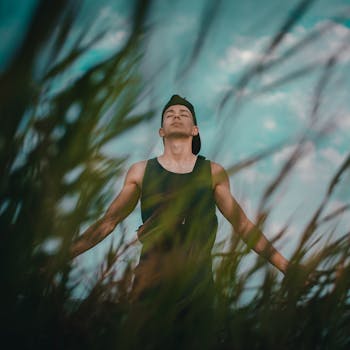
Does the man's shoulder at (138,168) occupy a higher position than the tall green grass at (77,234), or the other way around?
the man's shoulder at (138,168)

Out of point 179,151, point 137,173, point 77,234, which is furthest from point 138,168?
point 77,234

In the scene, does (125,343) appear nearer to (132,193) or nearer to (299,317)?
(299,317)

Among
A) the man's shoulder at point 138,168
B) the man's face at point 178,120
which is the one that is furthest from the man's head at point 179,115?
the man's shoulder at point 138,168

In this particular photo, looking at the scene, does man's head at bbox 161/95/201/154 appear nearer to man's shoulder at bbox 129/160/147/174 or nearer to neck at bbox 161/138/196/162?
neck at bbox 161/138/196/162

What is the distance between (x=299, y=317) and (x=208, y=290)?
147 mm

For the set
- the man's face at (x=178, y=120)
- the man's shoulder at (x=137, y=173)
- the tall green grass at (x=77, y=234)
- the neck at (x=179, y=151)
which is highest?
the man's face at (x=178, y=120)

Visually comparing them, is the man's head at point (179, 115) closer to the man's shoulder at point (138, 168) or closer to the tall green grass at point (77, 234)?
the man's shoulder at point (138, 168)

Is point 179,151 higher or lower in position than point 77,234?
higher

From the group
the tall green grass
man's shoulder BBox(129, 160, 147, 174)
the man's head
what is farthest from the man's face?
the tall green grass

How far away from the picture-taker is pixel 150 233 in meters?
0.55

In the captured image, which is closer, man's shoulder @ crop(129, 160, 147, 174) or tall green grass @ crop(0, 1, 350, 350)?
tall green grass @ crop(0, 1, 350, 350)

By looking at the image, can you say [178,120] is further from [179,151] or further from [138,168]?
[138,168]

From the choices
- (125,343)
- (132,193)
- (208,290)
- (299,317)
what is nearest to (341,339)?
(299,317)

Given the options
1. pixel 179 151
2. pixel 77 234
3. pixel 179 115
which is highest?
pixel 179 115
